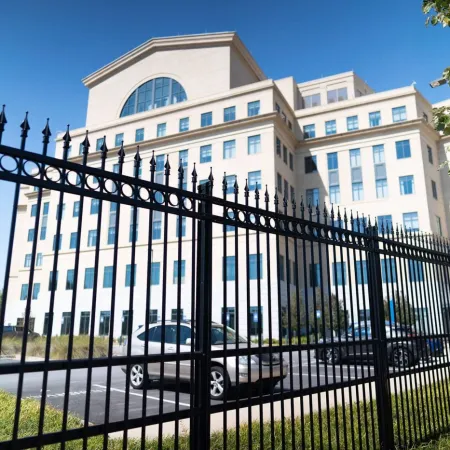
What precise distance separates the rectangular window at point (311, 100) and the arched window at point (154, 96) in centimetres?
1716

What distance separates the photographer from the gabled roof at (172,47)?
41250 millimetres

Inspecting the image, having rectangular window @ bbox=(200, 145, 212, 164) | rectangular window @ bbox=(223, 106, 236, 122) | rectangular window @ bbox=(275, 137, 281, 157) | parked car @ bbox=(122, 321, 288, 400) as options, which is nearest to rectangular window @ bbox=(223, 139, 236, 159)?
rectangular window @ bbox=(200, 145, 212, 164)

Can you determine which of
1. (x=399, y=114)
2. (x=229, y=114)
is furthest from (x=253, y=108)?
(x=399, y=114)

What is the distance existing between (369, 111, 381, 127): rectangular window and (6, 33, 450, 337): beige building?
0.10m

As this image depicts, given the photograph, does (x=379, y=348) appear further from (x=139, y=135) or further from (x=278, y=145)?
(x=139, y=135)

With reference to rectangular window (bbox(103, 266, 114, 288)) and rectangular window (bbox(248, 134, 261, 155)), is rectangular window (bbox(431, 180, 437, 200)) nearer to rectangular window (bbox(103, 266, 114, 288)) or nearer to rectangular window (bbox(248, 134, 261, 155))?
rectangular window (bbox(248, 134, 261, 155))

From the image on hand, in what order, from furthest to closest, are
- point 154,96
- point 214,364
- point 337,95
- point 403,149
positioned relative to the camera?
point 337,95 < point 154,96 < point 403,149 < point 214,364

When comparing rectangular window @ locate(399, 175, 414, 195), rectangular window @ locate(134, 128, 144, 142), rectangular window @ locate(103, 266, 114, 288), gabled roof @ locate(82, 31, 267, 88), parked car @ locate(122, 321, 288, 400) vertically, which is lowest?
parked car @ locate(122, 321, 288, 400)

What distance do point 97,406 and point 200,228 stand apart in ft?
19.7

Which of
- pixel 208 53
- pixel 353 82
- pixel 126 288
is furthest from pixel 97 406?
pixel 353 82

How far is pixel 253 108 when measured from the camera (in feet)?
121

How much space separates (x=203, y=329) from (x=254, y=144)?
33822 millimetres

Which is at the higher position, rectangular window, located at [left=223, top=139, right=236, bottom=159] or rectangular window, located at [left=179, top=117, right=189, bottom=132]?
rectangular window, located at [left=179, top=117, right=189, bottom=132]

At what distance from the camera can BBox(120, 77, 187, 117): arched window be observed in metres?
43.0
